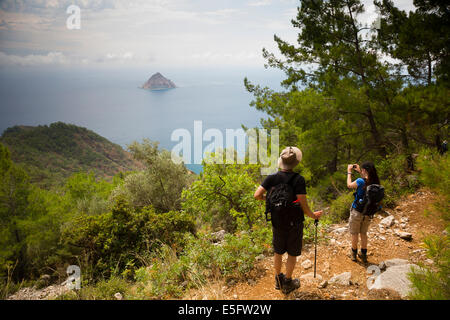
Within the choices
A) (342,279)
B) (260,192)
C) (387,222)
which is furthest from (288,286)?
(387,222)

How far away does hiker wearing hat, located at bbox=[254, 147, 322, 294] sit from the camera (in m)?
2.94

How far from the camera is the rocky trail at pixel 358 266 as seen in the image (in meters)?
3.28

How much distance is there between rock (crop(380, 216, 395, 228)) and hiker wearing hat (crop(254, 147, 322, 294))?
3382 millimetres

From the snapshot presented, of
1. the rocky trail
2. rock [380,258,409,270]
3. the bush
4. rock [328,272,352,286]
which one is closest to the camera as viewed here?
the rocky trail

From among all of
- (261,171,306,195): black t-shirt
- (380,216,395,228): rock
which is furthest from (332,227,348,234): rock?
(261,171,306,195): black t-shirt

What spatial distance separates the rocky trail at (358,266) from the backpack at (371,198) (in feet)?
2.37

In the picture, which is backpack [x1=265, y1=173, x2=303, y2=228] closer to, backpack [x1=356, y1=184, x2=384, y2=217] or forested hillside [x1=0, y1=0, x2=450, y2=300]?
forested hillside [x1=0, y1=0, x2=450, y2=300]

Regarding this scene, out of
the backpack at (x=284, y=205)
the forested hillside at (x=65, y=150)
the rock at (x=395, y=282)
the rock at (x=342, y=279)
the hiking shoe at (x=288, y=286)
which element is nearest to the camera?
the backpack at (x=284, y=205)

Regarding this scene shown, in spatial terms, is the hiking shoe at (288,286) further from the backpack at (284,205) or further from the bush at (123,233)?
the bush at (123,233)

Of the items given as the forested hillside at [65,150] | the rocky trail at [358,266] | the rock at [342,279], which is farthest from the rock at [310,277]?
the forested hillside at [65,150]

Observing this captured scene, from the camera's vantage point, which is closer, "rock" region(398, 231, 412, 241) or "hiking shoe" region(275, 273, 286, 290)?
"hiking shoe" region(275, 273, 286, 290)
